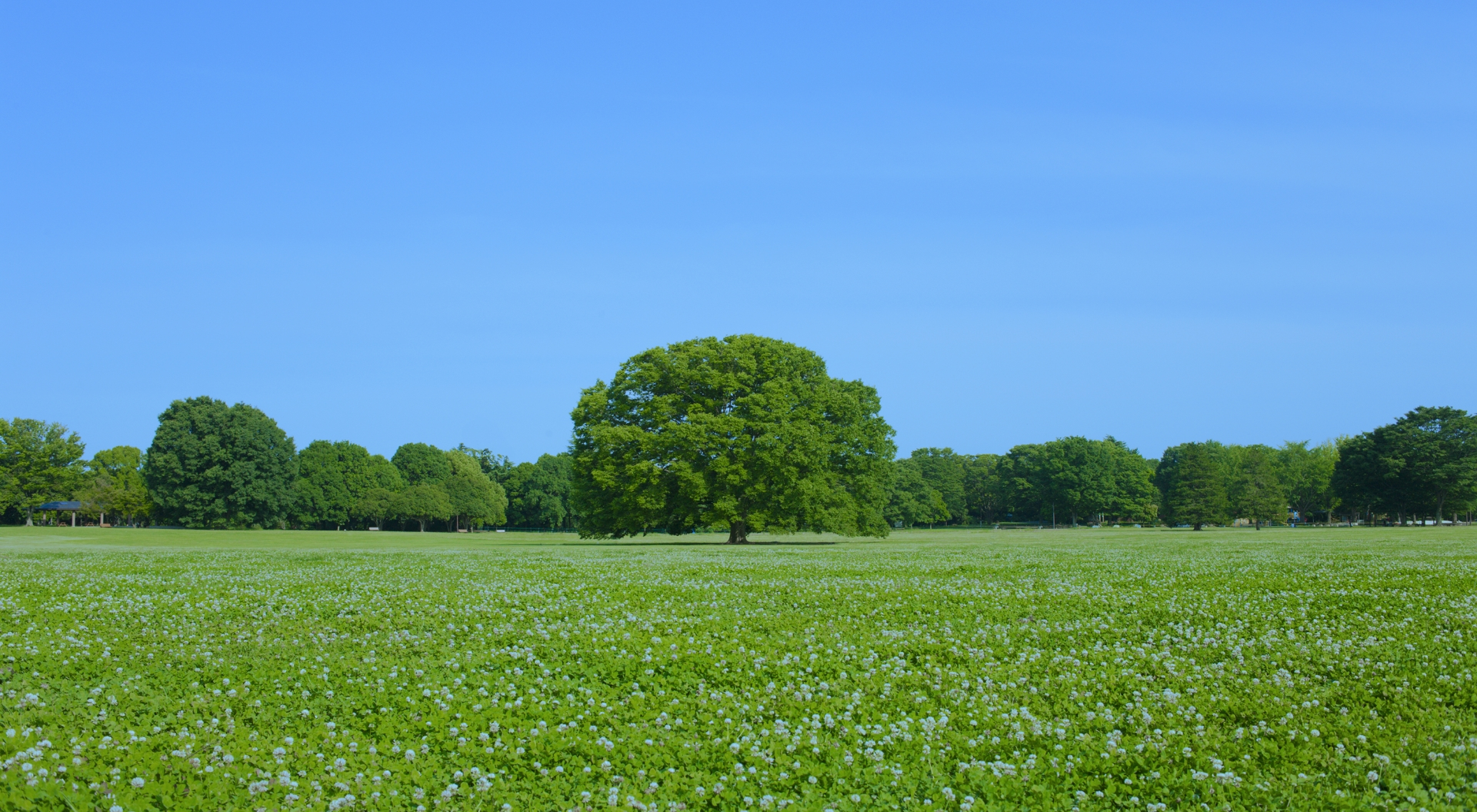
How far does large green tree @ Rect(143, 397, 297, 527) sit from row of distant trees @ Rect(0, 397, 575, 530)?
0.41 ft

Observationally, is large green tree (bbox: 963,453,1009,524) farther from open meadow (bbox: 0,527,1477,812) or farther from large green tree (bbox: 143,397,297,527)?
open meadow (bbox: 0,527,1477,812)

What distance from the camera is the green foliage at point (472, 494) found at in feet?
481

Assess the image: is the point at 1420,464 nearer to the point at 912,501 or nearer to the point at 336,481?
the point at 912,501

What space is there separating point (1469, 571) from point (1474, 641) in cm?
1524

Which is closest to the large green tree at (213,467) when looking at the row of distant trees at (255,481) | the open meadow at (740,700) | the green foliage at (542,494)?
the row of distant trees at (255,481)

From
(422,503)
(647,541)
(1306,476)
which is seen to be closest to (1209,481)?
(1306,476)

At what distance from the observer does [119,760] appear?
7543mm

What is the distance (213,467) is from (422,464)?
5000 cm

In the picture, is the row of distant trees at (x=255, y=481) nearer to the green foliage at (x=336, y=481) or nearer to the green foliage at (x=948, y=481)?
the green foliage at (x=336, y=481)

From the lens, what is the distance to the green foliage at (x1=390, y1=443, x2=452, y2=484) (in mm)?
154375

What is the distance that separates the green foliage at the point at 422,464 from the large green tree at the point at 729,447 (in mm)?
97630

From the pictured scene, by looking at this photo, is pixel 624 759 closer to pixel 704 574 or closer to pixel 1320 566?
pixel 704 574

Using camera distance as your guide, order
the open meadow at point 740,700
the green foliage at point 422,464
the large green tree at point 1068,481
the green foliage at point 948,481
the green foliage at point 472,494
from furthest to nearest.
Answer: the green foliage at point 948,481, the green foliage at point 422,464, the green foliage at point 472,494, the large green tree at point 1068,481, the open meadow at point 740,700

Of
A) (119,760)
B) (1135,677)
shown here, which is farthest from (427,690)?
(1135,677)
